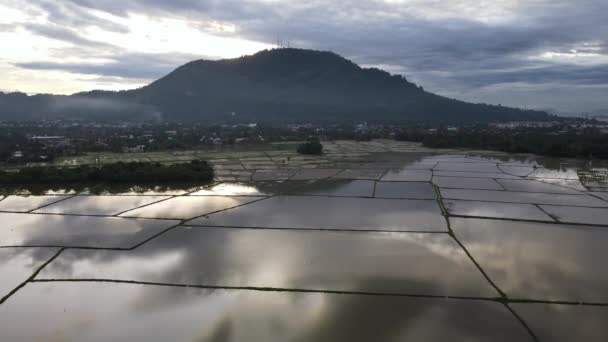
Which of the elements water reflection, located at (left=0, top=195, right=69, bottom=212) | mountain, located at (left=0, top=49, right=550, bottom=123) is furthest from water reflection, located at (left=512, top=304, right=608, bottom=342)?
mountain, located at (left=0, top=49, right=550, bottom=123)

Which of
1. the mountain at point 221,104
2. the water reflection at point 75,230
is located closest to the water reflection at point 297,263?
the water reflection at point 75,230

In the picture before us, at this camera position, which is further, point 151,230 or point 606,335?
point 151,230

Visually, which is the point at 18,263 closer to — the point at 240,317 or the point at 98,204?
the point at 240,317

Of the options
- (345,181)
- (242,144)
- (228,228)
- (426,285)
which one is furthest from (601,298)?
(242,144)

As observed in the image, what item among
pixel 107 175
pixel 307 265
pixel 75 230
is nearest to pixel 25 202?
pixel 107 175

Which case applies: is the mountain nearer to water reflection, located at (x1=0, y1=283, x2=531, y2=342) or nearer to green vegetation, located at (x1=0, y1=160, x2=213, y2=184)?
green vegetation, located at (x1=0, y1=160, x2=213, y2=184)

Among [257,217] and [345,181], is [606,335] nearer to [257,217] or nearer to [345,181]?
[257,217]
